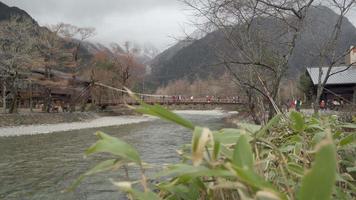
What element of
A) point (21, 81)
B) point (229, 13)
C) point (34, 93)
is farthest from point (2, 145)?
point (34, 93)

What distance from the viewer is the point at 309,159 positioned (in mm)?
1182

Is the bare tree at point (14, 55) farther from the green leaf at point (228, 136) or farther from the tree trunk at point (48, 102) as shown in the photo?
the green leaf at point (228, 136)

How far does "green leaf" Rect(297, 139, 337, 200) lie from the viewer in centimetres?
48

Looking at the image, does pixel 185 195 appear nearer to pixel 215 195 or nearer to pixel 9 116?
pixel 215 195

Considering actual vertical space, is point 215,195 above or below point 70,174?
above

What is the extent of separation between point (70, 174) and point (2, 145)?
25.0 feet

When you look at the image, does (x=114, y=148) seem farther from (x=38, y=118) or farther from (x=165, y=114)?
(x=38, y=118)

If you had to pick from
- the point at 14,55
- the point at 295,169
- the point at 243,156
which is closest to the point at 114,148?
the point at 243,156

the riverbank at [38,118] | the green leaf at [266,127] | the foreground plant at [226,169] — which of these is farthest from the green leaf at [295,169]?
the riverbank at [38,118]

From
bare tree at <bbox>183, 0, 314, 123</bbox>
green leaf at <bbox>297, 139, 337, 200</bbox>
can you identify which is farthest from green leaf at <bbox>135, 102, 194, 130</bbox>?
bare tree at <bbox>183, 0, 314, 123</bbox>

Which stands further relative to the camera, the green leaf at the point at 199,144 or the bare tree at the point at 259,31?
the bare tree at the point at 259,31

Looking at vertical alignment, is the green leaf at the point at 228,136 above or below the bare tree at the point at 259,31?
below

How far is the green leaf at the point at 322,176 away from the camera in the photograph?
48 centimetres

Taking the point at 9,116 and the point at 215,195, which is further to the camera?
the point at 9,116
